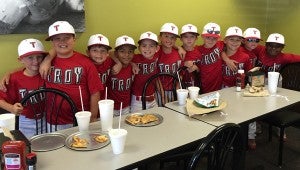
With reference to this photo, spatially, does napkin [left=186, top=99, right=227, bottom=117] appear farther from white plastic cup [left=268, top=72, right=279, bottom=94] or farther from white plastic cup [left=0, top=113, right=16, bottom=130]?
white plastic cup [left=0, top=113, right=16, bottom=130]

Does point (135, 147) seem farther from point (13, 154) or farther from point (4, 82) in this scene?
point (4, 82)

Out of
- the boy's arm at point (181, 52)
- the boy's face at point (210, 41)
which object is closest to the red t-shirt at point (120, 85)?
the boy's arm at point (181, 52)

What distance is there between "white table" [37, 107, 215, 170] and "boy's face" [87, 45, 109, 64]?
30.0 inches

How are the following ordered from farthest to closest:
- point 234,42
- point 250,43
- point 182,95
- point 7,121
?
1. point 250,43
2. point 234,42
3. point 182,95
4. point 7,121

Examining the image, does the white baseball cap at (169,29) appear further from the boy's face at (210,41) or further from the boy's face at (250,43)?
the boy's face at (250,43)

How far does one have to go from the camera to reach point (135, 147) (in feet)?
5.28

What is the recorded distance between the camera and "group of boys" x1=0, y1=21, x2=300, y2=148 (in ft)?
7.77

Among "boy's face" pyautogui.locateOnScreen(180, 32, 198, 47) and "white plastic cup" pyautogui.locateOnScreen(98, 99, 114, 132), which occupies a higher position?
"boy's face" pyautogui.locateOnScreen(180, 32, 198, 47)

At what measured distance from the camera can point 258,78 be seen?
268cm

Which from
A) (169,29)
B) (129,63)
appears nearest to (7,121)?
(129,63)

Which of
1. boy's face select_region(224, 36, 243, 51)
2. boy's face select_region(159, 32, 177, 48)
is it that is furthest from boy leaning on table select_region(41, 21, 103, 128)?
boy's face select_region(224, 36, 243, 51)

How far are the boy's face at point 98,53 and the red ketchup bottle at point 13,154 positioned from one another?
1422mm

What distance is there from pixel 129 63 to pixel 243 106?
1130 millimetres

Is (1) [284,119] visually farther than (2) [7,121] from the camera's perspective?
Yes
